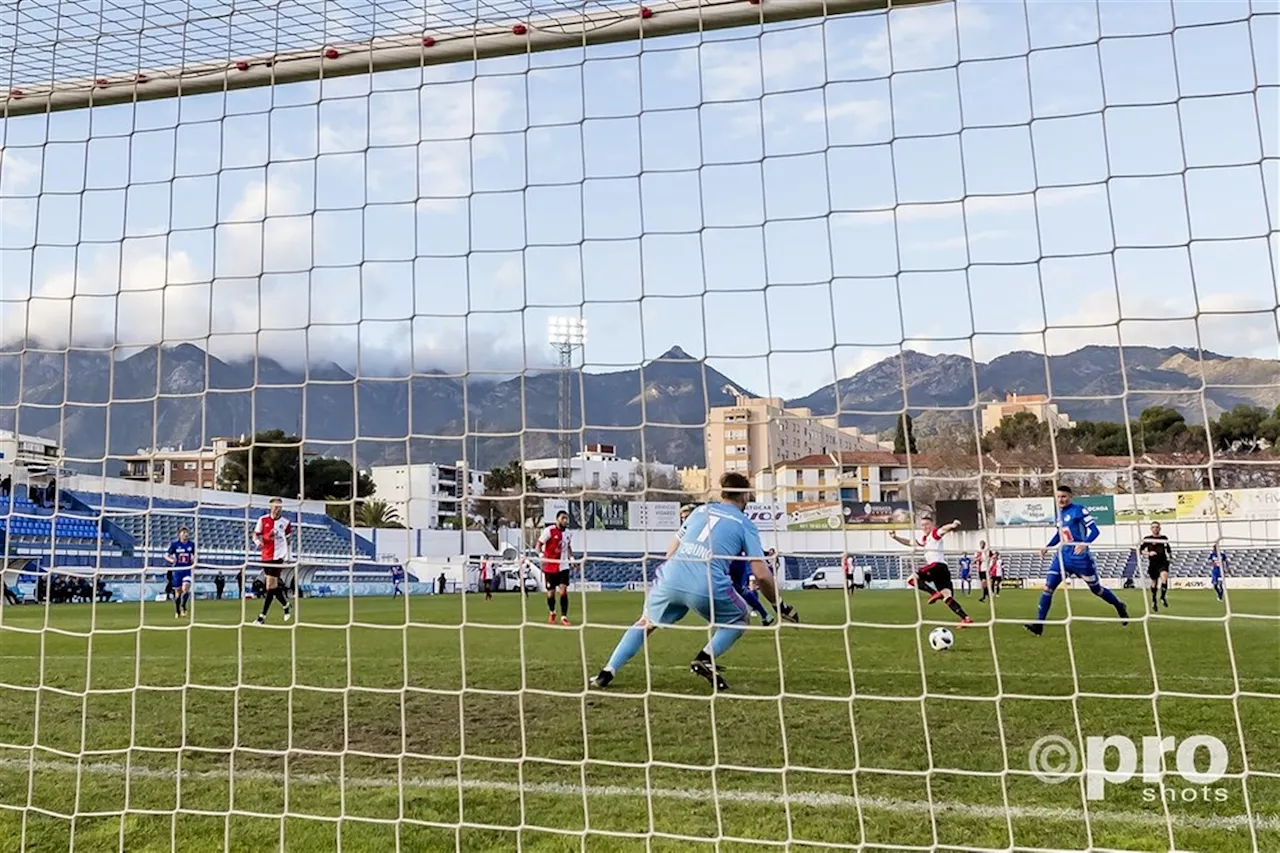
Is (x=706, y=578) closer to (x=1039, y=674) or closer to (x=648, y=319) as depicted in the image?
(x=648, y=319)

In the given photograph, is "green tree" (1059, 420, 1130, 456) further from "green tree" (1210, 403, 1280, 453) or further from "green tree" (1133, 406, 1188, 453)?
"green tree" (1210, 403, 1280, 453)

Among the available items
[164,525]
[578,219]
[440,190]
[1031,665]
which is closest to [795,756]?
[578,219]

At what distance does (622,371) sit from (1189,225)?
1.85 meters

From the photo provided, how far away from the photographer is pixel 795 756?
13.4 feet

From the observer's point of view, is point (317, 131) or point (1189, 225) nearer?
point (1189, 225)

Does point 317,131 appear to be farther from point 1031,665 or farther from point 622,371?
point 1031,665

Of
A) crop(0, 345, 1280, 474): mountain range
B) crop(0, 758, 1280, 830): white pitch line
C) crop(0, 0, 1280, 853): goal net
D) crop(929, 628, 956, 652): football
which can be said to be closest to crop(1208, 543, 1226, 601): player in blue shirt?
crop(0, 0, 1280, 853): goal net

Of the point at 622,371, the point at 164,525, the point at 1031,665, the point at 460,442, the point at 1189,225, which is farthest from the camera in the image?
the point at 164,525

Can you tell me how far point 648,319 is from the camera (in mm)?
3508

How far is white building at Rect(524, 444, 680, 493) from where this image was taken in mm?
4047

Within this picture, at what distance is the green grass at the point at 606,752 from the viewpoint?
313 cm

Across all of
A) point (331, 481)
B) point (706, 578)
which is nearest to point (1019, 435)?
point (706, 578)

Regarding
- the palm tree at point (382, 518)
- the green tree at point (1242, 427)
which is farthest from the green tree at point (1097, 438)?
the palm tree at point (382, 518)

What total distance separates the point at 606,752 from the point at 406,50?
9.74 feet
